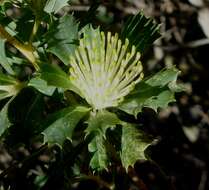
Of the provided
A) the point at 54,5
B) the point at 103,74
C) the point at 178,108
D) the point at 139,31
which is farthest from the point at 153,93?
the point at 178,108

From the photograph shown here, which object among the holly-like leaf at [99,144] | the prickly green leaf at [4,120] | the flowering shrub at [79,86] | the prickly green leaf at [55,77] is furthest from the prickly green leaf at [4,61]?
the holly-like leaf at [99,144]

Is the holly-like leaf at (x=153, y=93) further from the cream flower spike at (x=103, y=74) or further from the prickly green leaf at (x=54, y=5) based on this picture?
the prickly green leaf at (x=54, y=5)

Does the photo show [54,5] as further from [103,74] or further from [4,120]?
[4,120]

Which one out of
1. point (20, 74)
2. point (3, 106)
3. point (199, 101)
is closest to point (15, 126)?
point (3, 106)

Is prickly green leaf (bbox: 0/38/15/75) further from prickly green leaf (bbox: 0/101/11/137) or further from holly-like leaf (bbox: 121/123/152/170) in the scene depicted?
holly-like leaf (bbox: 121/123/152/170)

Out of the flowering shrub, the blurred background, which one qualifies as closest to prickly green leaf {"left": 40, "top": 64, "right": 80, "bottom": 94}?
the flowering shrub

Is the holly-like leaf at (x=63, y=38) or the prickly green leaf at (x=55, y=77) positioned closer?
the prickly green leaf at (x=55, y=77)

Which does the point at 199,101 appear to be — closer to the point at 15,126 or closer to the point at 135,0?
the point at 135,0

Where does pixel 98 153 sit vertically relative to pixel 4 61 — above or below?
below

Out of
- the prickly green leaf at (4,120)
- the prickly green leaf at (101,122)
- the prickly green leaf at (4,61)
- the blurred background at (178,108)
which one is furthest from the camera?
the blurred background at (178,108)
